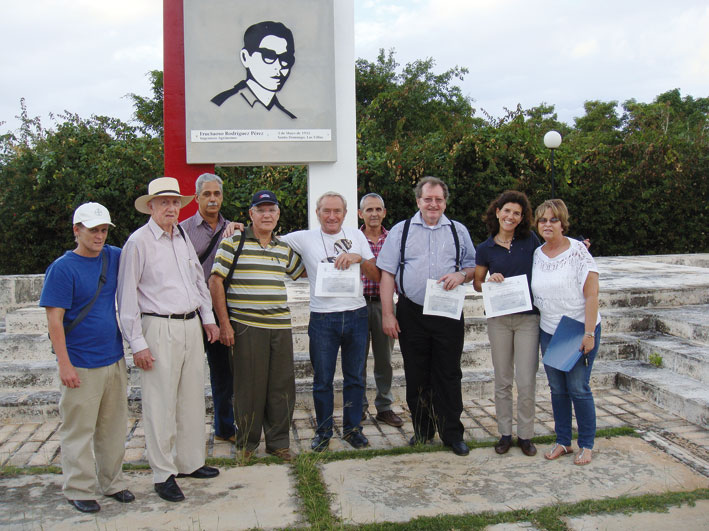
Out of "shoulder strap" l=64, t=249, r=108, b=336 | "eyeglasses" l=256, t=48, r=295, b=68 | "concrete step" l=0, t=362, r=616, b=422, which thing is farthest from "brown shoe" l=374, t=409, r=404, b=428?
"eyeglasses" l=256, t=48, r=295, b=68

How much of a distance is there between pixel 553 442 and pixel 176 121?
214 inches

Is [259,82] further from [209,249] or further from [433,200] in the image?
[433,200]

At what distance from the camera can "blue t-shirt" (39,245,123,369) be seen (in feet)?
11.2

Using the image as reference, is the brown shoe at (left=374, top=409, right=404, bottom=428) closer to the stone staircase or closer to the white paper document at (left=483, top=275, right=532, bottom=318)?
the stone staircase

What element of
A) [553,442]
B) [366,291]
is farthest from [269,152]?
[553,442]

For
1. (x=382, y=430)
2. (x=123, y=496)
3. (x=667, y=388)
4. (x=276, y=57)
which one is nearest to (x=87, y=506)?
(x=123, y=496)

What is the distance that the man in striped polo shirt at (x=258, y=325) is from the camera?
420 cm

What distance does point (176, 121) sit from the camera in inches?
286

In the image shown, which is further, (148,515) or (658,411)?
(658,411)

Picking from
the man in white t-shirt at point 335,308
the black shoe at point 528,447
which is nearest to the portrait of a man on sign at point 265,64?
the man in white t-shirt at point 335,308

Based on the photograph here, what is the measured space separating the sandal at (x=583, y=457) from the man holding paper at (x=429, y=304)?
0.76 metres

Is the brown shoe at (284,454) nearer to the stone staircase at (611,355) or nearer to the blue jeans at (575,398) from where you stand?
the stone staircase at (611,355)

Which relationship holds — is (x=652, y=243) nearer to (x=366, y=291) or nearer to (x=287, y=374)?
(x=366, y=291)

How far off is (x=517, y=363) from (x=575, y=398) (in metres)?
0.46
